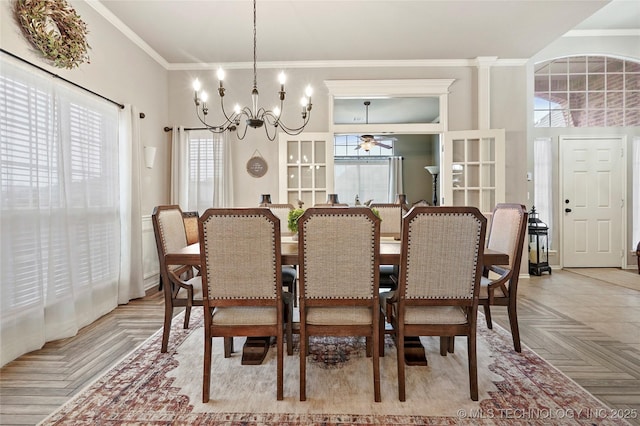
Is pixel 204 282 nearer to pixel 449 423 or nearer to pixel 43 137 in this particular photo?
pixel 449 423

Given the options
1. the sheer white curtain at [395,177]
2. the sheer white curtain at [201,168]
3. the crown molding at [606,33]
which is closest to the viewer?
the sheer white curtain at [201,168]

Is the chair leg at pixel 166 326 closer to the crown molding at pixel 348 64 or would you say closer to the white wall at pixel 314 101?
the white wall at pixel 314 101

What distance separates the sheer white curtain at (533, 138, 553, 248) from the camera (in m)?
5.06

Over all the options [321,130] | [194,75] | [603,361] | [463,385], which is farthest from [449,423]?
[194,75]

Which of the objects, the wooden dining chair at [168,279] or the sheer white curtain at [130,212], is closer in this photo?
the wooden dining chair at [168,279]

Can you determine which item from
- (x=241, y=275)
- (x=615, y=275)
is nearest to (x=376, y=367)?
(x=241, y=275)

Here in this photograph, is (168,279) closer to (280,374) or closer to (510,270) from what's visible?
(280,374)

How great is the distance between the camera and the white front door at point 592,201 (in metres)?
5.04

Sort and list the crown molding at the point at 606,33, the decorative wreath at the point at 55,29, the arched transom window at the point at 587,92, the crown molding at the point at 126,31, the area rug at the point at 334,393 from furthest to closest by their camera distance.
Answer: the arched transom window at the point at 587,92 → the crown molding at the point at 606,33 → the crown molding at the point at 126,31 → the decorative wreath at the point at 55,29 → the area rug at the point at 334,393

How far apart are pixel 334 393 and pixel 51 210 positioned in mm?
2417

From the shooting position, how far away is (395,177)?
27.2ft

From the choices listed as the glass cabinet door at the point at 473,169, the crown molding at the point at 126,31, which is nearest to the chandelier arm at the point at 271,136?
the crown molding at the point at 126,31

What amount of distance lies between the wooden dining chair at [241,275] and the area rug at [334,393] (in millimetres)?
148

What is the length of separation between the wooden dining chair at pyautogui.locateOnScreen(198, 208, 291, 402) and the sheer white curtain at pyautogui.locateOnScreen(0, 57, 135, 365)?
1.53m
